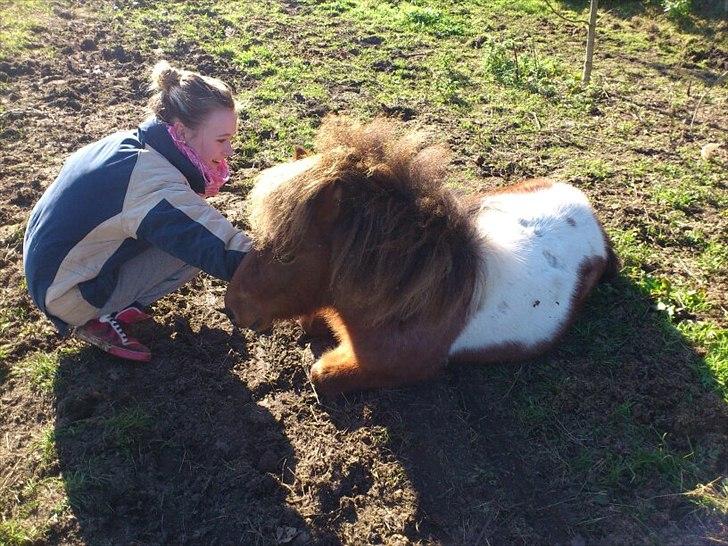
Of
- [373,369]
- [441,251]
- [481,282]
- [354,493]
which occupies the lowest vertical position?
[354,493]

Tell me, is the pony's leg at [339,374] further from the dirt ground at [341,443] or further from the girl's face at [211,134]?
the girl's face at [211,134]

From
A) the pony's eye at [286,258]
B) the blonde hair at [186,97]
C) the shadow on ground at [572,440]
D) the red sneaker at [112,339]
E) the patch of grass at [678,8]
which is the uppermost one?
the blonde hair at [186,97]

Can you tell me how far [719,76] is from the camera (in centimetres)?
649

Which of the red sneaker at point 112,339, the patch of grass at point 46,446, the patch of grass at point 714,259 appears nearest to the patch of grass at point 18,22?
the red sneaker at point 112,339

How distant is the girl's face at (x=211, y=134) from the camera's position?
124 inches

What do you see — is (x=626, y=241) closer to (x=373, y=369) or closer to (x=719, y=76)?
(x=373, y=369)

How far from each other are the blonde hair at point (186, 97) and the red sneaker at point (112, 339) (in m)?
1.32

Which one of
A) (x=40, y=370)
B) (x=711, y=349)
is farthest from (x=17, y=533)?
(x=711, y=349)

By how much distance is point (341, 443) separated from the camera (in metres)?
3.10

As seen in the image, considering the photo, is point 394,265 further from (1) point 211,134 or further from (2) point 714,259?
(2) point 714,259

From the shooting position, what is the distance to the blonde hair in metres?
3.08

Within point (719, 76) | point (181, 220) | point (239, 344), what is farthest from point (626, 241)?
point (719, 76)

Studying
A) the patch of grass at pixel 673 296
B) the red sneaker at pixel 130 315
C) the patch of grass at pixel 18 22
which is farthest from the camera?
the patch of grass at pixel 18 22

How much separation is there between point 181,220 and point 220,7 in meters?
6.97
